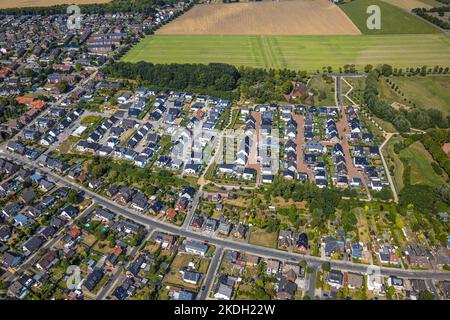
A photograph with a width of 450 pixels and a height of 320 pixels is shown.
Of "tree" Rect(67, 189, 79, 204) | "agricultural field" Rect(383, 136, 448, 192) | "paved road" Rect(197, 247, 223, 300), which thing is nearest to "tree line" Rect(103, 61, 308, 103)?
"agricultural field" Rect(383, 136, 448, 192)

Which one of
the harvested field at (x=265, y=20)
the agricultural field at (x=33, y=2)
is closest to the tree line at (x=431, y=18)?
the harvested field at (x=265, y=20)

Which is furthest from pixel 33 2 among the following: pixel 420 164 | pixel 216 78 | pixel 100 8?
pixel 420 164

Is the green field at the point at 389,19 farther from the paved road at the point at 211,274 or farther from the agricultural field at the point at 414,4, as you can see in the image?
the paved road at the point at 211,274

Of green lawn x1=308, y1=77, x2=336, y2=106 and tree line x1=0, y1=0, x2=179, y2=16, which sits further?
tree line x1=0, y1=0, x2=179, y2=16

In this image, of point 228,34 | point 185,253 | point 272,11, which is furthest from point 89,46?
point 185,253

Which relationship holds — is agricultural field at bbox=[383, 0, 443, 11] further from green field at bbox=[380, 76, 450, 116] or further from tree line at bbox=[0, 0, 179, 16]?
tree line at bbox=[0, 0, 179, 16]

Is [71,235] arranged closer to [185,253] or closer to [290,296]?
[185,253]
